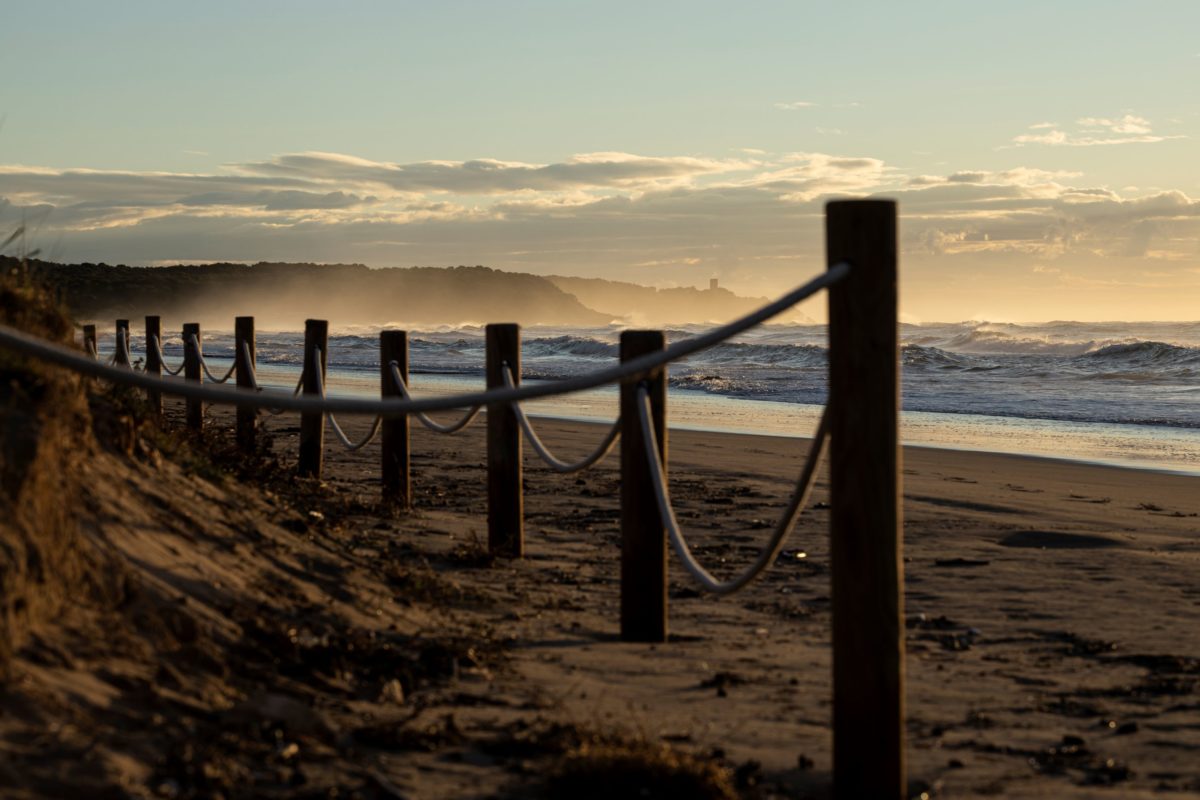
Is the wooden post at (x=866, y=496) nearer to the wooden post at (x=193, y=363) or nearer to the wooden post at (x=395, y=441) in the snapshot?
the wooden post at (x=395, y=441)

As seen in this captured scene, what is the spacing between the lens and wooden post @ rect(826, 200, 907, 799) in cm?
327

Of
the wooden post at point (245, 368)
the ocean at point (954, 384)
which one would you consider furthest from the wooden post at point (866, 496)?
the ocean at point (954, 384)

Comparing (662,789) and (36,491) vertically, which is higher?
(36,491)

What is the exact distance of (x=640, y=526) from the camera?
534cm

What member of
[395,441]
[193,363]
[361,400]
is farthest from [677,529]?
[193,363]

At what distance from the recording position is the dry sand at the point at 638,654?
11.6 feet

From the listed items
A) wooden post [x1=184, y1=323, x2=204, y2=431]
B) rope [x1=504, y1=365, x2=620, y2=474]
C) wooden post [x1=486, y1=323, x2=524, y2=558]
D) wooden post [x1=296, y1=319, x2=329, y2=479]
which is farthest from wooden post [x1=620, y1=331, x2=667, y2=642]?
wooden post [x1=184, y1=323, x2=204, y2=431]

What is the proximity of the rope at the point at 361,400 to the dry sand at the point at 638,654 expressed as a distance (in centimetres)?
81

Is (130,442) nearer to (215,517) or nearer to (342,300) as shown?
(215,517)

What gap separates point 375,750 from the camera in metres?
3.59

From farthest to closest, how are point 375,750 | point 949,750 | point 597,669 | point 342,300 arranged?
point 342,300, point 597,669, point 949,750, point 375,750

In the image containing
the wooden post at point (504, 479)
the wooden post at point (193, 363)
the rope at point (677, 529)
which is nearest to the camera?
the rope at point (677, 529)

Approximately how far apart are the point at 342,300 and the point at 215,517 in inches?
4878

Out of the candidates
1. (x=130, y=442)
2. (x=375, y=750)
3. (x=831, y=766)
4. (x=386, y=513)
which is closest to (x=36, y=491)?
(x=375, y=750)
